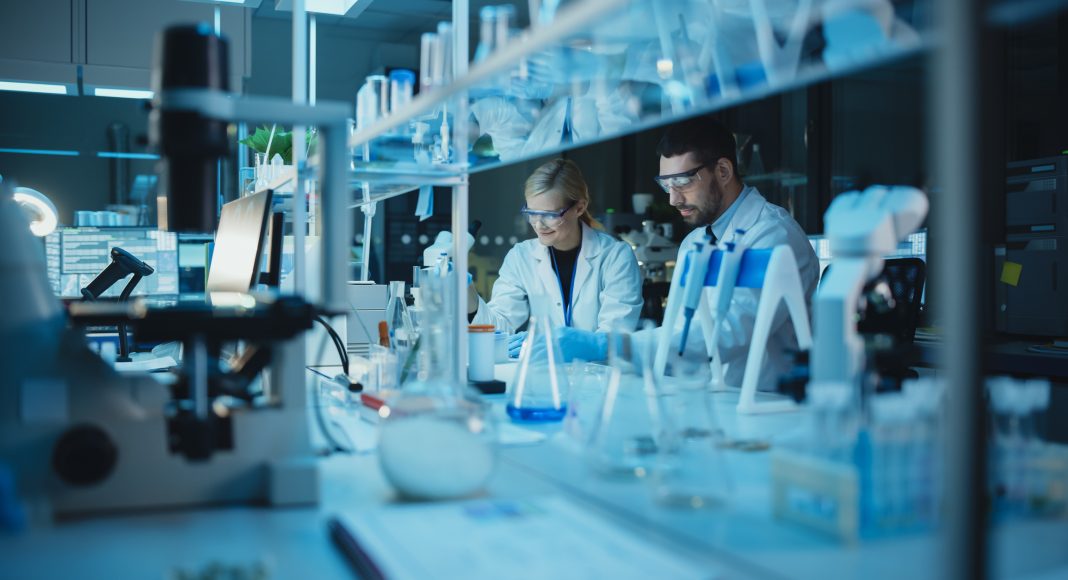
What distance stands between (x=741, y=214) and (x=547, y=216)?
0.90 m

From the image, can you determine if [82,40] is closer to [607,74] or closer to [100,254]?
[100,254]

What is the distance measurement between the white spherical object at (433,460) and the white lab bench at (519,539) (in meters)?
0.05

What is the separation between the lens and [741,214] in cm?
273

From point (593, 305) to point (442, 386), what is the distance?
7.65 ft

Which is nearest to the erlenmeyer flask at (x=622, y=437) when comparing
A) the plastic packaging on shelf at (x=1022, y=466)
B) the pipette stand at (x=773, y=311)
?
the pipette stand at (x=773, y=311)

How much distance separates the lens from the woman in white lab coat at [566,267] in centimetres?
346

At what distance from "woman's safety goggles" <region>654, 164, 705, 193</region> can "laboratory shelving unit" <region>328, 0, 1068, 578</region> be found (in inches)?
35.2

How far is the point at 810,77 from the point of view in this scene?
0.99 meters

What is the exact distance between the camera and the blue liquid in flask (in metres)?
1.57

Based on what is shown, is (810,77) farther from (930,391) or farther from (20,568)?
(20,568)

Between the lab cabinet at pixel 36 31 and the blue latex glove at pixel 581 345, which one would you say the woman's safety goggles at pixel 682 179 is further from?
the lab cabinet at pixel 36 31

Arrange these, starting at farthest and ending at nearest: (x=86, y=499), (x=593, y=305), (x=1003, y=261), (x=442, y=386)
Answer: (x=1003, y=261) < (x=593, y=305) < (x=442, y=386) < (x=86, y=499)

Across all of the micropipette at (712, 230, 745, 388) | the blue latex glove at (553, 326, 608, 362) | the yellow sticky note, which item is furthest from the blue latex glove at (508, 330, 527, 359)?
the yellow sticky note

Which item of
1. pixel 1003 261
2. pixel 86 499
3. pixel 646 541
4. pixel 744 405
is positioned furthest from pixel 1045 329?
pixel 86 499
